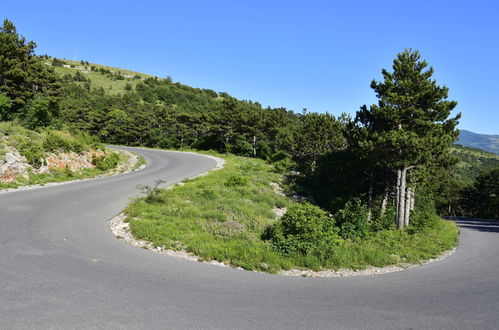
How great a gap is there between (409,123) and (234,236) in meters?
13.6

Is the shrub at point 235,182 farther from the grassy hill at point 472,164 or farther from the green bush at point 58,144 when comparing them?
the grassy hill at point 472,164

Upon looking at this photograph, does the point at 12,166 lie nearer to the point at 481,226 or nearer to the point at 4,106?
the point at 4,106

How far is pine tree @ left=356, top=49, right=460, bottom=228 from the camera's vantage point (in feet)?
51.1

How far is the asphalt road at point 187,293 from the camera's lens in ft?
15.3

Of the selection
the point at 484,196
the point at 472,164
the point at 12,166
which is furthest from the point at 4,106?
the point at 472,164

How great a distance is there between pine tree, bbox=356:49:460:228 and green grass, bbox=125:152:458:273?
4155mm

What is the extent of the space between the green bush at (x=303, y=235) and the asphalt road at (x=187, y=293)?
1.49 meters

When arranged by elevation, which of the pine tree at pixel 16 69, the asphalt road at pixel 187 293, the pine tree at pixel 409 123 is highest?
the pine tree at pixel 16 69

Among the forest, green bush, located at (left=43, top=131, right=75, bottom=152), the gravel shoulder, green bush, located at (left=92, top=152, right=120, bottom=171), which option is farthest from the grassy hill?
green bush, located at (left=43, top=131, right=75, bottom=152)

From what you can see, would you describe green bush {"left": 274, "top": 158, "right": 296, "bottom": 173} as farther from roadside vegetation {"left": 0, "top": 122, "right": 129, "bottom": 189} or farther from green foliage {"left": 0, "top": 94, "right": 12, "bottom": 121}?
green foliage {"left": 0, "top": 94, "right": 12, "bottom": 121}

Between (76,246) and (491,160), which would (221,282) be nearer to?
(76,246)

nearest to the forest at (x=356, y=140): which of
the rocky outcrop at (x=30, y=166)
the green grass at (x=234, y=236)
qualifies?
the green grass at (x=234, y=236)

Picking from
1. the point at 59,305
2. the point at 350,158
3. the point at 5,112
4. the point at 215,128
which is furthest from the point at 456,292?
the point at 215,128

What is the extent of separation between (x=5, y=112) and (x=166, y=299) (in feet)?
91.6
